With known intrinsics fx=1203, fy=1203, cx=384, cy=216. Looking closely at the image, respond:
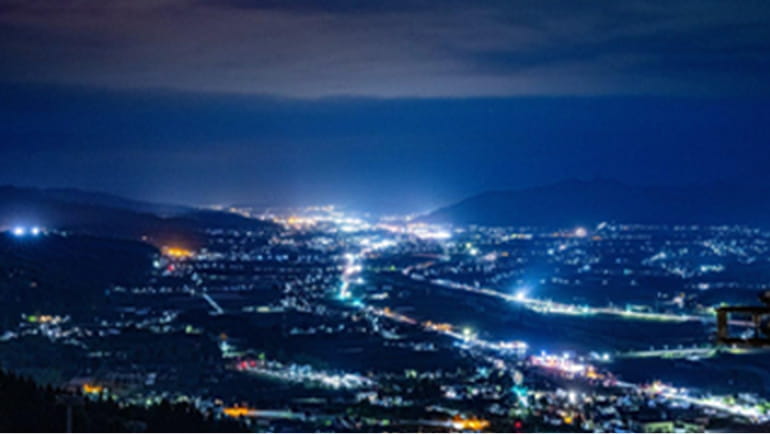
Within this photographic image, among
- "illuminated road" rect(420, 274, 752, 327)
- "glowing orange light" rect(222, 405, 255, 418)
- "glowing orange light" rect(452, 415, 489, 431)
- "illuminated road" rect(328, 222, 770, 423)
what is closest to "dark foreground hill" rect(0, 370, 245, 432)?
"glowing orange light" rect(222, 405, 255, 418)

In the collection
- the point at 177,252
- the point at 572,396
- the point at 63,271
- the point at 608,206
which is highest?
the point at 608,206

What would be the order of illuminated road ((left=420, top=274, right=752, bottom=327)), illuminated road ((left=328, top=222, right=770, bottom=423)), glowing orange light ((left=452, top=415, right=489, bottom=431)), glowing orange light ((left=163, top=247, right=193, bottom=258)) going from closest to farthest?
glowing orange light ((left=452, top=415, right=489, bottom=431)) → illuminated road ((left=328, top=222, right=770, bottom=423)) → illuminated road ((left=420, top=274, right=752, bottom=327)) → glowing orange light ((left=163, top=247, right=193, bottom=258))

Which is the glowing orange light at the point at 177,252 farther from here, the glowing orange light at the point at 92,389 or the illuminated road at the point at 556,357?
the glowing orange light at the point at 92,389

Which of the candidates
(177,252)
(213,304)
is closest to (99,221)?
(177,252)

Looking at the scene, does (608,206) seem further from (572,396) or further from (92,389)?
(92,389)

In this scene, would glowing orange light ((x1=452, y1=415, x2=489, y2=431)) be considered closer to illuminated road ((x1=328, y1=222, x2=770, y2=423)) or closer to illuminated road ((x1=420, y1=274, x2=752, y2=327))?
illuminated road ((x1=328, y1=222, x2=770, y2=423))

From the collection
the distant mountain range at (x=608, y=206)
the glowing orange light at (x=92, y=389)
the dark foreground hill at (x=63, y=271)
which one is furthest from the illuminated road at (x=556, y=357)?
the distant mountain range at (x=608, y=206)
